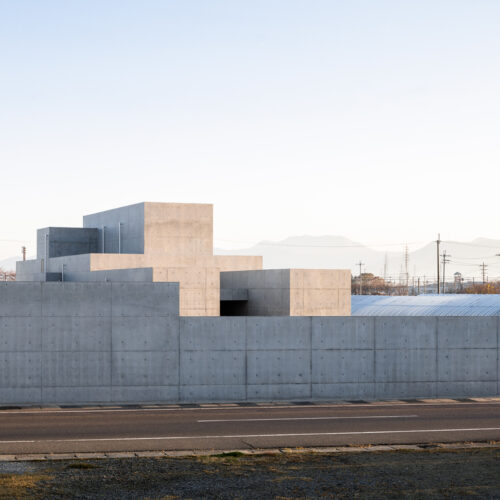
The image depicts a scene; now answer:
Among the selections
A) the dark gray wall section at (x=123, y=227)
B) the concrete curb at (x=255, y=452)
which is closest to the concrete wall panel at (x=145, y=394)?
the concrete curb at (x=255, y=452)

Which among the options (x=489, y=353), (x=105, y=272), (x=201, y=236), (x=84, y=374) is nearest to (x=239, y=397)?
(x=84, y=374)

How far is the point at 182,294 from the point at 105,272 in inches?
290

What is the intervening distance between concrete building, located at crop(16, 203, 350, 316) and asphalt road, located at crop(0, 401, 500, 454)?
1337 cm

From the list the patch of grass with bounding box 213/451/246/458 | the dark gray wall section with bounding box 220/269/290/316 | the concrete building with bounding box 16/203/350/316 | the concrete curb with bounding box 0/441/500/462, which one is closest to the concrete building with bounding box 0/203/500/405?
the concrete building with bounding box 16/203/350/316

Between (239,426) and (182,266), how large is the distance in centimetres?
Result: 2199

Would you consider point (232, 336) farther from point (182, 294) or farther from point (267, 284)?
point (267, 284)

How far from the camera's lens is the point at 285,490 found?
1359 cm

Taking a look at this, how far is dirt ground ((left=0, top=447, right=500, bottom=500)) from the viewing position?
1334 centimetres

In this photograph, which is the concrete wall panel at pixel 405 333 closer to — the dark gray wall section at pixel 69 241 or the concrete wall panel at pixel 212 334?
the concrete wall panel at pixel 212 334

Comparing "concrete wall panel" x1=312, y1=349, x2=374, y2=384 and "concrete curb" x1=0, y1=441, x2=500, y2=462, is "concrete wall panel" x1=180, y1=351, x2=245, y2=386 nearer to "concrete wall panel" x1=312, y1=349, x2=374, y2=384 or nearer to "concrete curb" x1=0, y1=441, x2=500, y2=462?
"concrete wall panel" x1=312, y1=349, x2=374, y2=384

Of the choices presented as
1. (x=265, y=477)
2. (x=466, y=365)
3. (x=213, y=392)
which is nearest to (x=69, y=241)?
(x=213, y=392)

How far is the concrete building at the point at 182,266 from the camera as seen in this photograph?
39.7 metres

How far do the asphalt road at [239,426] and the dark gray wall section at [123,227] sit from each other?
2507cm

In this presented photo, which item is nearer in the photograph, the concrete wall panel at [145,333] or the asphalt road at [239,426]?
the asphalt road at [239,426]
